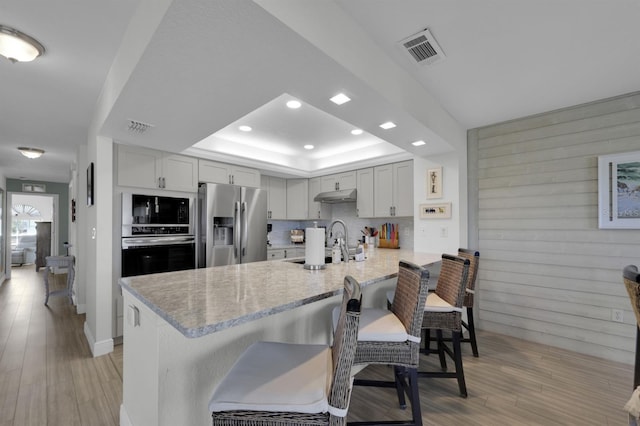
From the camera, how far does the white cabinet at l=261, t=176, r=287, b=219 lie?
5.12m

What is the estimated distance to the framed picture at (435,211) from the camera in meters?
3.37

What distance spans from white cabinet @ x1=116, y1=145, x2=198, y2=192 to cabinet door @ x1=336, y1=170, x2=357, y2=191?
2.25 meters

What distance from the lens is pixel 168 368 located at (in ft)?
4.03

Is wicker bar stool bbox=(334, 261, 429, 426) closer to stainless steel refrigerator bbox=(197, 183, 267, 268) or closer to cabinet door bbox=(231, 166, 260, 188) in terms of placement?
stainless steel refrigerator bbox=(197, 183, 267, 268)

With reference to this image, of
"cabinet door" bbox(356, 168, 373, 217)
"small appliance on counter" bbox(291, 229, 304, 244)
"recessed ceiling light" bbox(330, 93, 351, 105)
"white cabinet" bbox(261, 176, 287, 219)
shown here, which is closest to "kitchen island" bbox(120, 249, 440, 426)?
"recessed ceiling light" bbox(330, 93, 351, 105)

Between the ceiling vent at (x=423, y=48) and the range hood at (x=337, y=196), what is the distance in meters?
2.59

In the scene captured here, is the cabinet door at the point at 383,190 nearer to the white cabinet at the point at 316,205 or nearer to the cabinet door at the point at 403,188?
the cabinet door at the point at 403,188

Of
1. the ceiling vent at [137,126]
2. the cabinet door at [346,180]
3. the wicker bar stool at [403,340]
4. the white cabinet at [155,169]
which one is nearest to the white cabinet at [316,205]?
the cabinet door at [346,180]

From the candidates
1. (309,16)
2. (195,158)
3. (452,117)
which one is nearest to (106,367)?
(195,158)

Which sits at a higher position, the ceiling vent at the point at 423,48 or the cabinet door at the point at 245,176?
the ceiling vent at the point at 423,48

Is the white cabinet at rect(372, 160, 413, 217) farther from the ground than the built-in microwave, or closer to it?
farther from the ground

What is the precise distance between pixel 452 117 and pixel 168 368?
10.9 ft

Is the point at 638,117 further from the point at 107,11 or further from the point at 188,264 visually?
the point at 188,264

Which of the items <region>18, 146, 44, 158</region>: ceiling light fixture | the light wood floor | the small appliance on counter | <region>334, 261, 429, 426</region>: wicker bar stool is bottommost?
the light wood floor
